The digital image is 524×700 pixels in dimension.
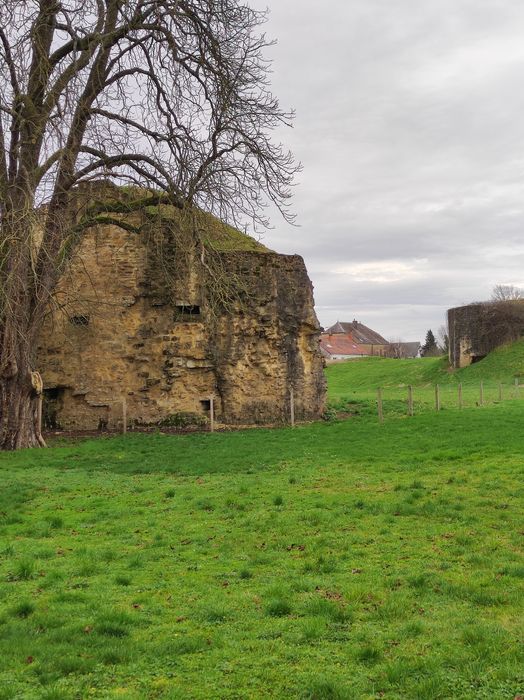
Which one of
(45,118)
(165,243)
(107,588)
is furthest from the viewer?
(165,243)

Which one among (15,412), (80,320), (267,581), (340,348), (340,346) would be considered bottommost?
(267,581)

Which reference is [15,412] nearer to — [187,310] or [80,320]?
[80,320]

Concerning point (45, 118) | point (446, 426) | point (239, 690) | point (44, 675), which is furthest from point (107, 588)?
point (446, 426)

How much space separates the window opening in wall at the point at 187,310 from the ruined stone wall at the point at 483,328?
31536mm

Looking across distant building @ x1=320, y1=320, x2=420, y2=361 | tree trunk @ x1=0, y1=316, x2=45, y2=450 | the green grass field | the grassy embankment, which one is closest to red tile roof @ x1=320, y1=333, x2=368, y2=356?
distant building @ x1=320, y1=320, x2=420, y2=361

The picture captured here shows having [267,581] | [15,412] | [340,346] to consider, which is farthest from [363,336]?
[267,581]

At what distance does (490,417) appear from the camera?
20344 mm

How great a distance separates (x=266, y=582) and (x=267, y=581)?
33 millimetres

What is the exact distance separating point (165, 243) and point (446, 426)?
9694 mm

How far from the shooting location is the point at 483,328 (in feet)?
157

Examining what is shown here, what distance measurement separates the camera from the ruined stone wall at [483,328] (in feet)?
157

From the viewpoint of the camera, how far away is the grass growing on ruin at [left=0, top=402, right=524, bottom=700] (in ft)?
13.9

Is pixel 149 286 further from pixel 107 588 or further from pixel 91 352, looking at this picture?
pixel 107 588

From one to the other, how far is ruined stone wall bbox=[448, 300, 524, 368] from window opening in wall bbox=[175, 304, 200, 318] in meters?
31.5
